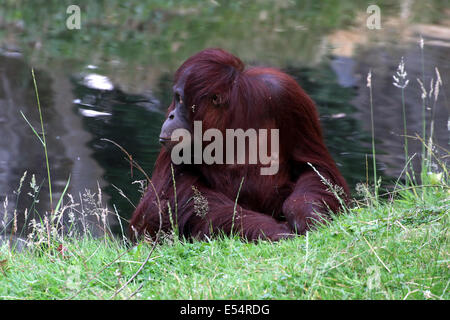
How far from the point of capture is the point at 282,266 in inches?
120

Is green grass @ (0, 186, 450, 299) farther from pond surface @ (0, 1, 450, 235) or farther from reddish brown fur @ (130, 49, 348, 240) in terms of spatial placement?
pond surface @ (0, 1, 450, 235)

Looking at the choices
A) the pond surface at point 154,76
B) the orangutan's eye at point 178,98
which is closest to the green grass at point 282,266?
the orangutan's eye at point 178,98

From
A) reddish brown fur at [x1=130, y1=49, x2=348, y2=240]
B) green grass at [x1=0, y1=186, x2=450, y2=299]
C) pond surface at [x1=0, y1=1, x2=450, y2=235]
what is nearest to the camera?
green grass at [x1=0, y1=186, x2=450, y2=299]

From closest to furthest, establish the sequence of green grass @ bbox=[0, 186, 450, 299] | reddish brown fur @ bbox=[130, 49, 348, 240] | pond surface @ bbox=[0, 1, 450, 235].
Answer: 1. green grass @ bbox=[0, 186, 450, 299]
2. reddish brown fur @ bbox=[130, 49, 348, 240]
3. pond surface @ bbox=[0, 1, 450, 235]

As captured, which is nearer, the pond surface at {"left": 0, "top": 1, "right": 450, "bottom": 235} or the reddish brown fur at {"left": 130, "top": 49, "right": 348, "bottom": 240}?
the reddish brown fur at {"left": 130, "top": 49, "right": 348, "bottom": 240}

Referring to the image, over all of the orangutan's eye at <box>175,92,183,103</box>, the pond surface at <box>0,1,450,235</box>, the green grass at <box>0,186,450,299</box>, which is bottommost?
the pond surface at <box>0,1,450,235</box>

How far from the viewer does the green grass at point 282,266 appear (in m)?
2.86

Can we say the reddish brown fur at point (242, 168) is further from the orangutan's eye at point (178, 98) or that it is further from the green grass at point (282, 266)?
the green grass at point (282, 266)

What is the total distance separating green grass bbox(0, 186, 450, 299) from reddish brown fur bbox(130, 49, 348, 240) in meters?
0.40

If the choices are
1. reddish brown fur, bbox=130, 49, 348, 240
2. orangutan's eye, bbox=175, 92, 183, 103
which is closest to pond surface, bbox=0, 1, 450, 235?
reddish brown fur, bbox=130, 49, 348, 240

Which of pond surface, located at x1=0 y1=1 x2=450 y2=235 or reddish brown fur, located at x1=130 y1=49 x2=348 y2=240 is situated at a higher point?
reddish brown fur, located at x1=130 y1=49 x2=348 y2=240

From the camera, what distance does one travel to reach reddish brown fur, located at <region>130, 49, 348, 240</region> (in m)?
4.21
